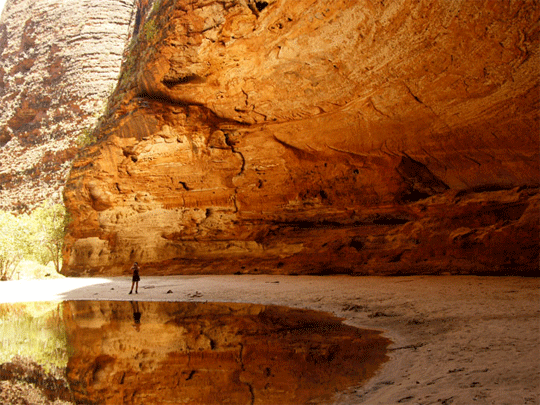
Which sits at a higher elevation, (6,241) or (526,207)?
(526,207)

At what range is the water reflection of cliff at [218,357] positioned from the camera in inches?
145

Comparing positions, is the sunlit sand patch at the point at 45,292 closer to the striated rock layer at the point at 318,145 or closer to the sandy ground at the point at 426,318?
the sandy ground at the point at 426,318

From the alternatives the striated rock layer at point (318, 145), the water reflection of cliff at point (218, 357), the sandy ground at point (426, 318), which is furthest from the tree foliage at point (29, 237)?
the water reflection of cliff at point (218, 357)

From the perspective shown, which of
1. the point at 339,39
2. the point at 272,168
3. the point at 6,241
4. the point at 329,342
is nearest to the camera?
the point at 329,342

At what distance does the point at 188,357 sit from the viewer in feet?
16.1

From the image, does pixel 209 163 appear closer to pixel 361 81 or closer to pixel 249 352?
pixel 361 81

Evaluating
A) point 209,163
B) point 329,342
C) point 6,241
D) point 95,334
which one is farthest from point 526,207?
point 6,241

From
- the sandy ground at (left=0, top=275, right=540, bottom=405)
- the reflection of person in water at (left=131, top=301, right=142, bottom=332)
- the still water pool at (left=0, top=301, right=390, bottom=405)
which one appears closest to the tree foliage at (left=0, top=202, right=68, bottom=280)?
the sandy ground at (left=0, top=275, right=540, bottom=405)

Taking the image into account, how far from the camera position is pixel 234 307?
28.1 feet

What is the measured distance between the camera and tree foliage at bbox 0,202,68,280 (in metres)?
22.4

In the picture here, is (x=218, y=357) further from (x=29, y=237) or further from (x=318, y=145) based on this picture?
(x=29, y=237)

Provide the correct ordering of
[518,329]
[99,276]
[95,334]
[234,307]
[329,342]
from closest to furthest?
1. [518,329]
2. [329,342]
3. [95,334]
4. [234,307]
5. [99,276]

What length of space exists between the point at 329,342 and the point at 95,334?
11.8 ft

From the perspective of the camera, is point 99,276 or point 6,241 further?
point 6,241
